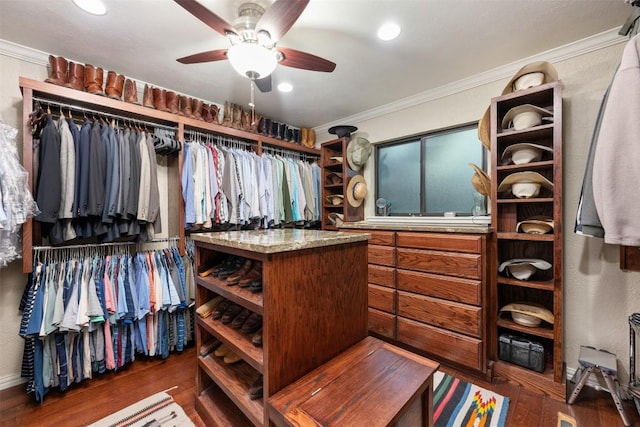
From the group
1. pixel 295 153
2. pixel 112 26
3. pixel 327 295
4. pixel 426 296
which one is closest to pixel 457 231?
pixel 426 296

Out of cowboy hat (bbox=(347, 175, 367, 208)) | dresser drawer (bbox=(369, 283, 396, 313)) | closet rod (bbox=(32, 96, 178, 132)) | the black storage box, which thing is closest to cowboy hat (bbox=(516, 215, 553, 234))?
the black storage box

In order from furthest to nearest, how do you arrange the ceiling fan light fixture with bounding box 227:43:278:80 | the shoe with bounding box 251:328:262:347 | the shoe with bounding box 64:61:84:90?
1. the shoe with bounding box 64:61:84:90
2. the ceiling fan light fixture with bounding box 227:43:278:80
3. the shoe with bounding box 251:328:262:347

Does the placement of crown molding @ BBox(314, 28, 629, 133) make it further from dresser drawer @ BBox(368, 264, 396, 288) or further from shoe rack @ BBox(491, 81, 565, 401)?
dresser drawer @ BBox(368, 264, 396, 288)

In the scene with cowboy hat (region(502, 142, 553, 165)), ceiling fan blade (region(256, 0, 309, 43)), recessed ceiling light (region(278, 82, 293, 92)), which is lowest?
cowboy hat (region(502, 142, 553, 165))

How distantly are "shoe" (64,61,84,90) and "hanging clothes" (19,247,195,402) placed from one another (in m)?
1.24

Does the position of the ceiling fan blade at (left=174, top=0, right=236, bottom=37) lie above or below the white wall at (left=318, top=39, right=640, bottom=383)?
above

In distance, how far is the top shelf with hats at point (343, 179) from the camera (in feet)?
9.80

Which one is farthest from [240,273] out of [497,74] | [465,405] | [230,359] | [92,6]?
[497,74]

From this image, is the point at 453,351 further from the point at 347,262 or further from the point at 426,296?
the point at 347,262

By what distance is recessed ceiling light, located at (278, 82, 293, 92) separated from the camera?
7.75 ft

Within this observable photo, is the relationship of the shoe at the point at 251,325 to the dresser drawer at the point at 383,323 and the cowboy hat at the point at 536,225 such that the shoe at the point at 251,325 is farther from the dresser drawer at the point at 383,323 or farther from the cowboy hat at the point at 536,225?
the cowboy hat at the point at 536,225

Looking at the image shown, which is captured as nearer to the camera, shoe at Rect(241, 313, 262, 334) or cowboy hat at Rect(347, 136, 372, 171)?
shoe at Rect(241, 313, 262, 334)

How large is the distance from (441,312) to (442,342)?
0.75 ft

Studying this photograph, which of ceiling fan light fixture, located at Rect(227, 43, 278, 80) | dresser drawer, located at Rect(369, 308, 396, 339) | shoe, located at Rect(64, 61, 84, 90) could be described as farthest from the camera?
dresser drawer, located at Rect(369, 308, 396, 339)
